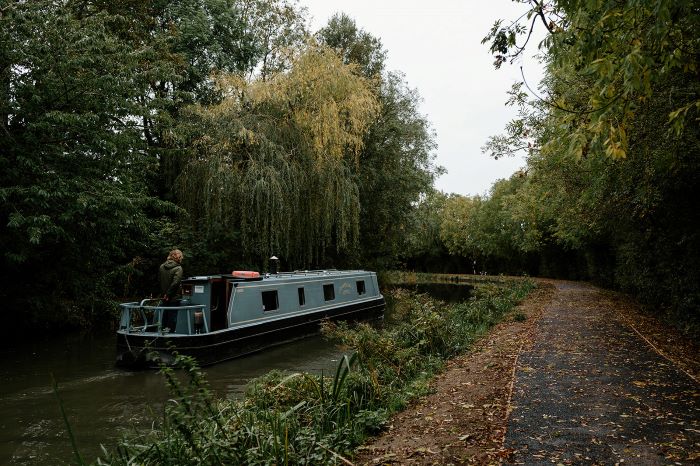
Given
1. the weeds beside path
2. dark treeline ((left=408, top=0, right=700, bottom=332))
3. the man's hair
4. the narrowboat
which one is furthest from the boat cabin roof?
dark treeline ((left=408, top=0, right=700, bottom=332))

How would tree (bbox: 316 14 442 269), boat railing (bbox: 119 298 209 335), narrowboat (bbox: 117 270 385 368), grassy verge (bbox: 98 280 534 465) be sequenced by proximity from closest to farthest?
grassy verge (bbox: 98 280 534 465) < narrowboat (bbox: 117 270 385 368) < boat railing (bbox: 119 298 209 335) < tree (bbox: 316 14 442 269)

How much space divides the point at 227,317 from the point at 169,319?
1.12 meters

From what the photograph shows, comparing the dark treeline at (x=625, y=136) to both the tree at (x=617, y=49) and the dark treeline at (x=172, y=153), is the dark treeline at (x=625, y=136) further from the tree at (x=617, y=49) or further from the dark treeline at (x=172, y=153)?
the dark treeline at (x=172, y=153)

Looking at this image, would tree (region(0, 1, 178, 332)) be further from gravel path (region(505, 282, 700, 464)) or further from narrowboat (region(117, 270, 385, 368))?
gravel path (region(505, 282, 700, 464))

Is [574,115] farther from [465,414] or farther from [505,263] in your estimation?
[505,263]

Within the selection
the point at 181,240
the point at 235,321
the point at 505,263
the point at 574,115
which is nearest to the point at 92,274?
the point at 181,240

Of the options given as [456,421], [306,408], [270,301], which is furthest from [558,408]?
[270,301]

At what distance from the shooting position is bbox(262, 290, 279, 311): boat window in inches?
438

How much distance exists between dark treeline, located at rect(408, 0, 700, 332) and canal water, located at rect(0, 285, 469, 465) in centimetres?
533

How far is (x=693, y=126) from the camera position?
5.84m

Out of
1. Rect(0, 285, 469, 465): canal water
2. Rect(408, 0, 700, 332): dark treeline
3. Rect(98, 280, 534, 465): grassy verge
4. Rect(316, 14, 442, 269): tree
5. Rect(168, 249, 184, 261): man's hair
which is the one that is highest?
Rect(316, 14, 442, 269): tree

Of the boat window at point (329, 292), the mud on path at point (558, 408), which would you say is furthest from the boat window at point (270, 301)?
the mud on path at point (558, 408)

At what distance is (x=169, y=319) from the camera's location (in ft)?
Answer: 31.4

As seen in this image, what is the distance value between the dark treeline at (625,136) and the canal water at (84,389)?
17.5 ft
